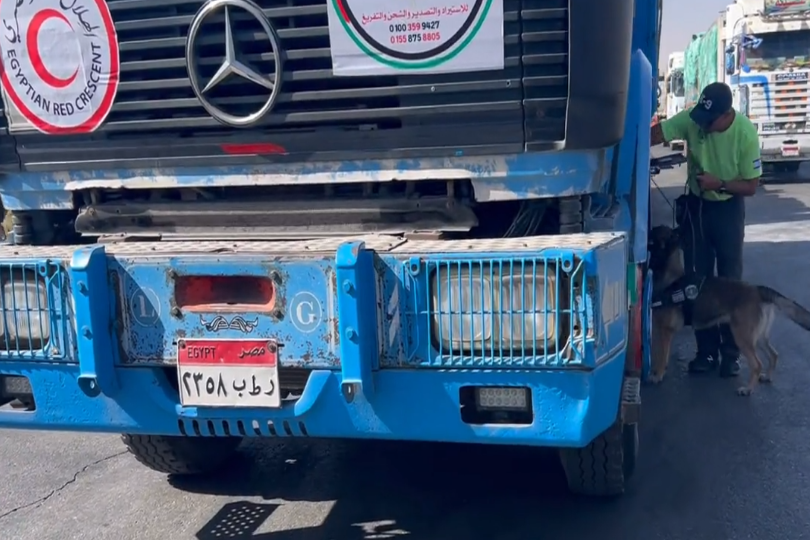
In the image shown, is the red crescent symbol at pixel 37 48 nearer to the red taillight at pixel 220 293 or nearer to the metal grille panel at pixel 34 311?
the metal grille panel at pixel 34 311

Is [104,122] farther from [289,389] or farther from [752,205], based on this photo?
[752,205]

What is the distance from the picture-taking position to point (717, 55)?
60.9 ft

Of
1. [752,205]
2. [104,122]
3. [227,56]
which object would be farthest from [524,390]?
[752,205]

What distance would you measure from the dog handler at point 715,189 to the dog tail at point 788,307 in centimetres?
33

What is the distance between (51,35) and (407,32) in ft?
4.39

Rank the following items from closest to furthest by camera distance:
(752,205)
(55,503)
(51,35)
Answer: (51,35)
(55,503)
(752,205)

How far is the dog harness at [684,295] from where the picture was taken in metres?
5.75

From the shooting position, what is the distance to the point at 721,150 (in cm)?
601

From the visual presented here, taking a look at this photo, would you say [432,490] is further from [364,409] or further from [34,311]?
[34,311]

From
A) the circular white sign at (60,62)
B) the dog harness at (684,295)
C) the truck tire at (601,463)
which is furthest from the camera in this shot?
→ the dog harness at (684,295)

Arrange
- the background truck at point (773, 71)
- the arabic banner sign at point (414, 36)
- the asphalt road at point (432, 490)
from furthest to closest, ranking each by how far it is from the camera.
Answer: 1. the background truck at point (773, 71)
2. the asphalt road at point (432, 490)
3. the arabic banner sign at point (414, 36)

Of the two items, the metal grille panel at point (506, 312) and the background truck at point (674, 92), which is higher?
the background truck at point (674, 92)

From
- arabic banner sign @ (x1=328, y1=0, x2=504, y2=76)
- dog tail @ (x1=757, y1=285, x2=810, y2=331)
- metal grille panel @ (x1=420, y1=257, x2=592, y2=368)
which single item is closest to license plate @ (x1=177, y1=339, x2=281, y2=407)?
metal grille panel @ (x1=420, y1=257, x2=592, y2=368)

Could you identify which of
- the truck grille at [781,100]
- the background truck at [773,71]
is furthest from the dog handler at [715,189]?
the truck grille at [781,100]
